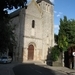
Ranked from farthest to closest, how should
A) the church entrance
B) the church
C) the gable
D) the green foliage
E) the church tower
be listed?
the church tower, the gable, the church entrance, the church, the green foliage

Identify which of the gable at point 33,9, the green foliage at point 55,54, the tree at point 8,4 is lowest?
the green foliage at point 55,54

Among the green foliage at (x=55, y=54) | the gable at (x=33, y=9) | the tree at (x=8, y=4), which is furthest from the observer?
the gable at (x=33, y=9)

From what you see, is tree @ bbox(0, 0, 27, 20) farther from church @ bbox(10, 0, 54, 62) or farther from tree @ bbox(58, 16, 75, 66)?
tree @ bbox(58, 16, 75, 66)

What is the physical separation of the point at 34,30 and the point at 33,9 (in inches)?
199

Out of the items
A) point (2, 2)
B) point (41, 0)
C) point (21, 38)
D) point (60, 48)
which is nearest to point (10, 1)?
point (2, 2)

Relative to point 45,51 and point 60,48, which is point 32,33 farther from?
point 60,48

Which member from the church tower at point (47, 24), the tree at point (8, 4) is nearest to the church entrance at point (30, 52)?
the church tower at point (47, 24)

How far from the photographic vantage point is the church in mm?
43341

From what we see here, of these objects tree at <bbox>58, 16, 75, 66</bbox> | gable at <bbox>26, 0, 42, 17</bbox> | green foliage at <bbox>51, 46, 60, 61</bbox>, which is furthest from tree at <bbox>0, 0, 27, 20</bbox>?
gable at <bbox>26, 0, 42, 17</bbox>

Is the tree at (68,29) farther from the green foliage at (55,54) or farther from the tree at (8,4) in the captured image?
the tree at (8,4)

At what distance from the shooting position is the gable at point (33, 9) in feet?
148

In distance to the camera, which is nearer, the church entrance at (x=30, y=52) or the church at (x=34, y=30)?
the church at (x=34, y=30)

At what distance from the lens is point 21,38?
43.2 meters

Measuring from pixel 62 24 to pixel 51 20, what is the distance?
494 centimetres
